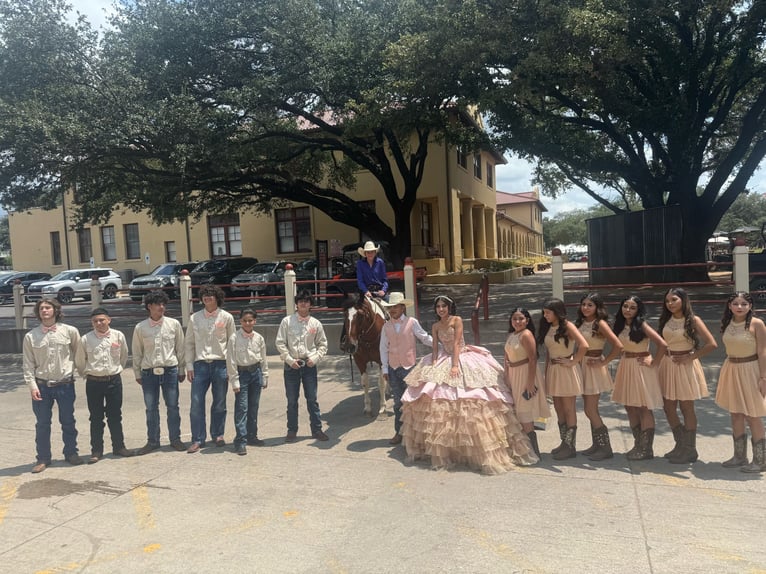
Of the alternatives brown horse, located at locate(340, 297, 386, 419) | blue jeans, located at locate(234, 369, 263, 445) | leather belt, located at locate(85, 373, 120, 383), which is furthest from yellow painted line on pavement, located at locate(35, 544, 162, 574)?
brown horse, located at locate(340, 297, 386, 419)

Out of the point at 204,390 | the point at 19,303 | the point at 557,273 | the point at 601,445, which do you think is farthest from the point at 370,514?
the point at 19,303

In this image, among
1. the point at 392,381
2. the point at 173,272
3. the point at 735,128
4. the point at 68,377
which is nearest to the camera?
the point at 68,377

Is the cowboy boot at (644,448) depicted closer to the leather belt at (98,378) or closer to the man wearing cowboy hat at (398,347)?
the man wearing cowboy hat at (398,347)

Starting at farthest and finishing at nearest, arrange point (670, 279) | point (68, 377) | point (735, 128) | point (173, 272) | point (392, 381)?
point (173, 272), point (735, 128), point (670, 279), point (392, 381), point (68, 377)

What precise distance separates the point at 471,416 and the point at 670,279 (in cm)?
1479

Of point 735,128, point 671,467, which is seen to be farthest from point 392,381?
point 735,128

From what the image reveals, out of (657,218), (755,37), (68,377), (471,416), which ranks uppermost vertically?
(755,37)

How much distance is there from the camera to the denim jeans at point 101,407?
18.5 ft

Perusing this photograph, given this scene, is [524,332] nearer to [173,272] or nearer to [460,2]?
[460,2]

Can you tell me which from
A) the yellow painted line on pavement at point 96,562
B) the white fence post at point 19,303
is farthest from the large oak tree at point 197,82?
the yellow painted line on pavement at point 96,562

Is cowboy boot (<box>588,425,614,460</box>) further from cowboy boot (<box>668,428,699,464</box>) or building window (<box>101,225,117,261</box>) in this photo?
building window (<box>101,225,117,261</box>)

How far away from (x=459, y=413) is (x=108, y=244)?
35.2 metres

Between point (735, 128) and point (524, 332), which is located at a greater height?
point (735, 128)

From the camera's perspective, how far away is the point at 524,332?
201 inches
